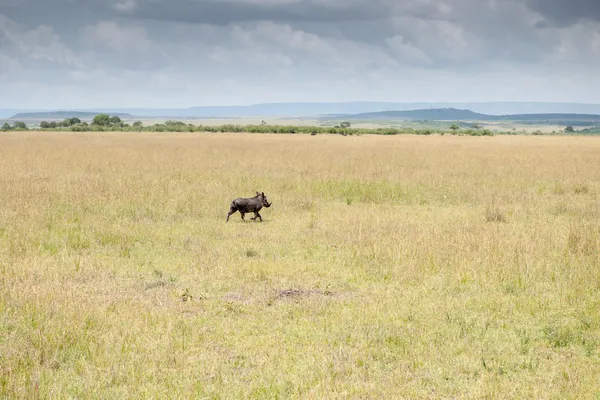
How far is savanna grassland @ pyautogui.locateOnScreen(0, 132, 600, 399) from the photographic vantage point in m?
6.18

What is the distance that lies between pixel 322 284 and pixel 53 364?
465 centimetres

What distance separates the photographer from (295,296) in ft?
29.7

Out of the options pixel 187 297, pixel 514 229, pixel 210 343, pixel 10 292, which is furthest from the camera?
pixel 514 229

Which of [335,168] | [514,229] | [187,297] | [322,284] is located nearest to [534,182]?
[335,168]

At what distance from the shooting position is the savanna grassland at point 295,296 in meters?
6.18

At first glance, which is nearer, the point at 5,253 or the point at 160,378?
the point at 160,378

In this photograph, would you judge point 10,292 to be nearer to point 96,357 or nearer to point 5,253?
point 96,357

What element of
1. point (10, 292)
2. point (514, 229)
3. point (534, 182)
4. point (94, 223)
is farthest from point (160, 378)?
point (534, 182)

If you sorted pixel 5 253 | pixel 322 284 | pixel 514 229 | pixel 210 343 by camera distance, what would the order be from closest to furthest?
1. pixel 210 343
2. pixel 322 284
3. pixel 5 253
4. pixel 514 229

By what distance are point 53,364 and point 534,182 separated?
71.3 feet

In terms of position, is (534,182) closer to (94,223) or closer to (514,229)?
(514,229)

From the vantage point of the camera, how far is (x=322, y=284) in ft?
32.6

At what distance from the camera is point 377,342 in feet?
23.5

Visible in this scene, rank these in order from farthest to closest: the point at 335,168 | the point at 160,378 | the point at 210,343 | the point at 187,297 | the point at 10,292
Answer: the point at 335,168, the point at 187,297, the point at 10,292, the point at 210,343, the point at 160,378
